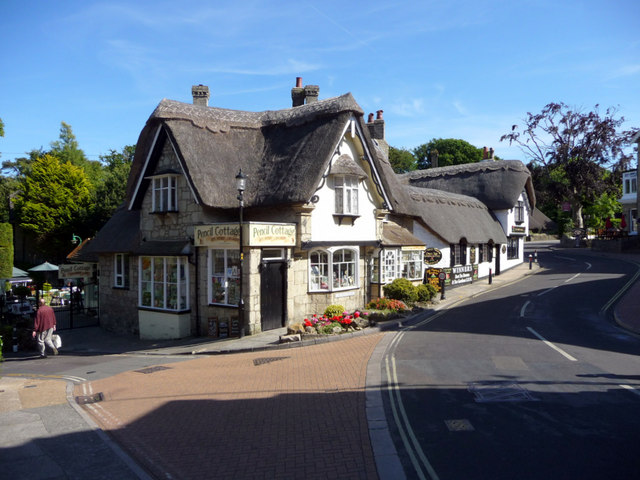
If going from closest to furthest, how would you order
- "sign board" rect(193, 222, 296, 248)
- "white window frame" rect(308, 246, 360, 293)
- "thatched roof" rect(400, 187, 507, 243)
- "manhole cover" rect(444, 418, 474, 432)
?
1. "manhole cover" rect(444, 418, 474, 432)
2. "sign board" rect(193, 222, 296, 248)
3. "white window frame" rect(308, 246, 360, 293)
4. "thatched roof" rect(400, 187, 507, 243)

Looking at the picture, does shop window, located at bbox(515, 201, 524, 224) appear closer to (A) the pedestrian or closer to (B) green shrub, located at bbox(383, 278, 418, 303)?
(B) green shrub, located at bbox(383, 278, 418, 303)

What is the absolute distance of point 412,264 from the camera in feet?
81.8

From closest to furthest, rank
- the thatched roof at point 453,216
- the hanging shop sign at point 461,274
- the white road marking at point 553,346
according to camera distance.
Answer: the white road marking at point 553,346 → the hanging shop sign at point 461,274 → the thatched roof at point 453,216

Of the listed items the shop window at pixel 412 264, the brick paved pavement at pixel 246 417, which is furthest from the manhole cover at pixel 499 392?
the shop window at pixel 412 264

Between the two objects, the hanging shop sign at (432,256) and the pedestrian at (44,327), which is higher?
the hanging shop sign at (432,256)

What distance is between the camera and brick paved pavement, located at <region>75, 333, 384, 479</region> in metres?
6.73

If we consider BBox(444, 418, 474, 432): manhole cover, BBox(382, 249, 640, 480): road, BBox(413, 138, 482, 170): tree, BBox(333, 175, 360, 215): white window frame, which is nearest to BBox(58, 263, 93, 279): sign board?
BBox(333, 175, 360, 215): white window frame

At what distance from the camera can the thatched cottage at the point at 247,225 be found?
17594 millimetres

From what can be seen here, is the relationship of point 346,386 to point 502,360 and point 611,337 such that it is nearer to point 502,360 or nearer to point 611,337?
point 502,360

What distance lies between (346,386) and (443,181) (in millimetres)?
32764

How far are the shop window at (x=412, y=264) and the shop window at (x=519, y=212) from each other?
663 inches

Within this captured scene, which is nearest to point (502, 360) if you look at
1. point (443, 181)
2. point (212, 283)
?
point (212, 283)

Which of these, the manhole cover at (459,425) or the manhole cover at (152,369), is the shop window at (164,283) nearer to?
the manhole cover at (152,369)

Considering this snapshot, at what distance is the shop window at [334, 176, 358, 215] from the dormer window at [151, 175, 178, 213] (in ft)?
21.7
